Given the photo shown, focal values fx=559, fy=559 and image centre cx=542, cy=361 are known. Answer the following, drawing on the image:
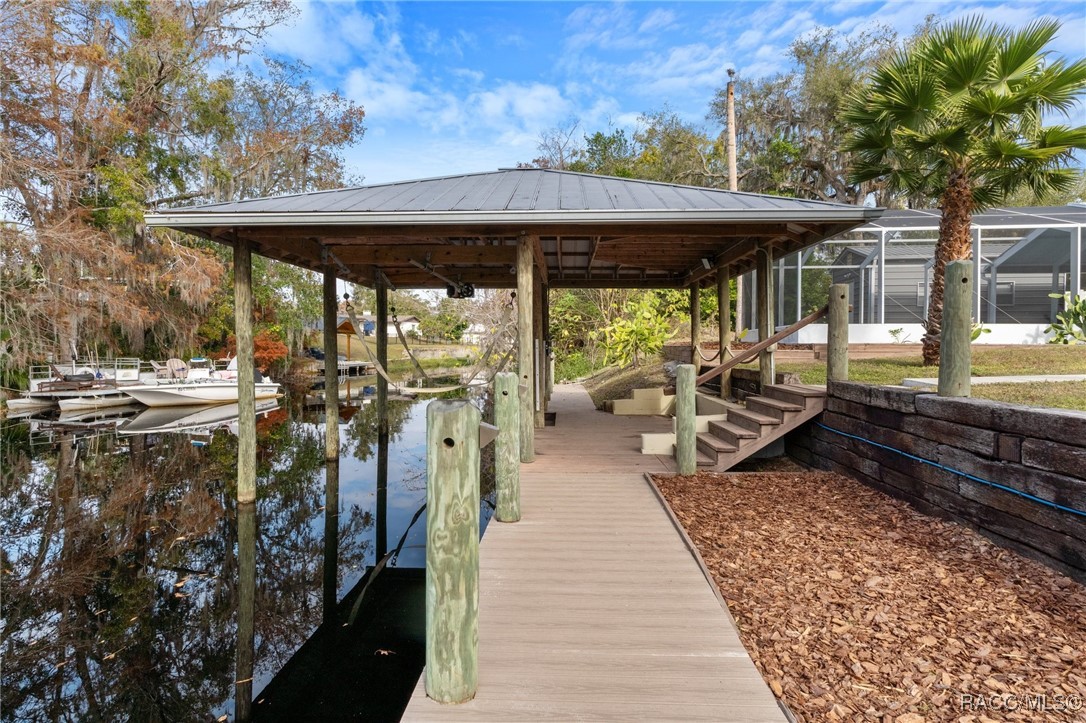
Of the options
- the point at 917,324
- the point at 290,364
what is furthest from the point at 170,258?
the point at 917,324

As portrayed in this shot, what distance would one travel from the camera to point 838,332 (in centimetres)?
556

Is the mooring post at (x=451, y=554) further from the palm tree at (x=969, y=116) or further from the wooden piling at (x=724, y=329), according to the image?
the palm tree at (x=969, y=116)

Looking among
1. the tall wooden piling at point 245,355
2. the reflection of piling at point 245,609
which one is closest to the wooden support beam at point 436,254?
the tall wooden piling at point 245,355

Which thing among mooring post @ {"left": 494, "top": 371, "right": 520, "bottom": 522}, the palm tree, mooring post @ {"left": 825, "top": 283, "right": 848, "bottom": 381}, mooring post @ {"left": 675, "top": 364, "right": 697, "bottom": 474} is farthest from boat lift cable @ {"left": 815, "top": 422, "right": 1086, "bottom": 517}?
the palm tree

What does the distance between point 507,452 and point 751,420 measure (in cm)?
302

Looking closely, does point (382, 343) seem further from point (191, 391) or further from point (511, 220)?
point (191, 391)

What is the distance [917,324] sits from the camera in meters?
13.6

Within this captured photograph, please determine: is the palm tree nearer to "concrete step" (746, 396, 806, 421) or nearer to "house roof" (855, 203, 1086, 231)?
"concrete step" (746, 396, 806, 421)

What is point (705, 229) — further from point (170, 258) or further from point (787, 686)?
point (170, 258)

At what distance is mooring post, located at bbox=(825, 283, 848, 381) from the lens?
5.51 m

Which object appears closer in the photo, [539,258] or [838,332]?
[838,332]

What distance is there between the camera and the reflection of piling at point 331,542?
15.6ft

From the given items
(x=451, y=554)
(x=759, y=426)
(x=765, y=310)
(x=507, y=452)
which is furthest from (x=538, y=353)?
(x=451, y=554)

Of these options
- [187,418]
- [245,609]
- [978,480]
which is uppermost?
[978,480]
